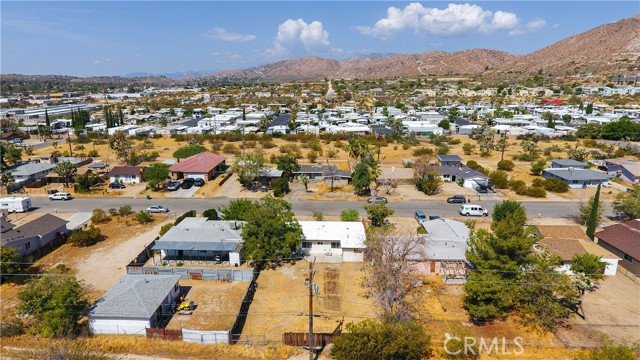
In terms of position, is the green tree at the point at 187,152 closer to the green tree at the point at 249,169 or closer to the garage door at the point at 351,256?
the green tree at the point at 249,169

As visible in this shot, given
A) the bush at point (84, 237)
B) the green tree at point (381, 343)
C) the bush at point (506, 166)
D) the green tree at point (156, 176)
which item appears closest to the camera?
the green tree at point (381, 343)

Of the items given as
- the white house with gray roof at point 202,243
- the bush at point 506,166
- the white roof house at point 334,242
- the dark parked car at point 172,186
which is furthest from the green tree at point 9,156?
the bush at point 506,166

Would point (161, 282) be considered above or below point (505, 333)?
above

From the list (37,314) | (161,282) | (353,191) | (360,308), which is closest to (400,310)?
(360,308)

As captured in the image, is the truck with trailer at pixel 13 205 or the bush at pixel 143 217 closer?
the bush at pixel 143 217

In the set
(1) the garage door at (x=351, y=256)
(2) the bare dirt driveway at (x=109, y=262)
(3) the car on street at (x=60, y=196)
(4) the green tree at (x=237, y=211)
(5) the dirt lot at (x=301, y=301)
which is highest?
(4) the green tree at (x=237, y=211)

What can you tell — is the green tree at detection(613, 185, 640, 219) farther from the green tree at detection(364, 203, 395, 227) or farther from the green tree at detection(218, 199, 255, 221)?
the green tree at detection(218, 199, 255, 221)

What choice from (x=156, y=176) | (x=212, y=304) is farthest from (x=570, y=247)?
(x=156, y=176)

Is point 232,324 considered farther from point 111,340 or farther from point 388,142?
point 388,142
